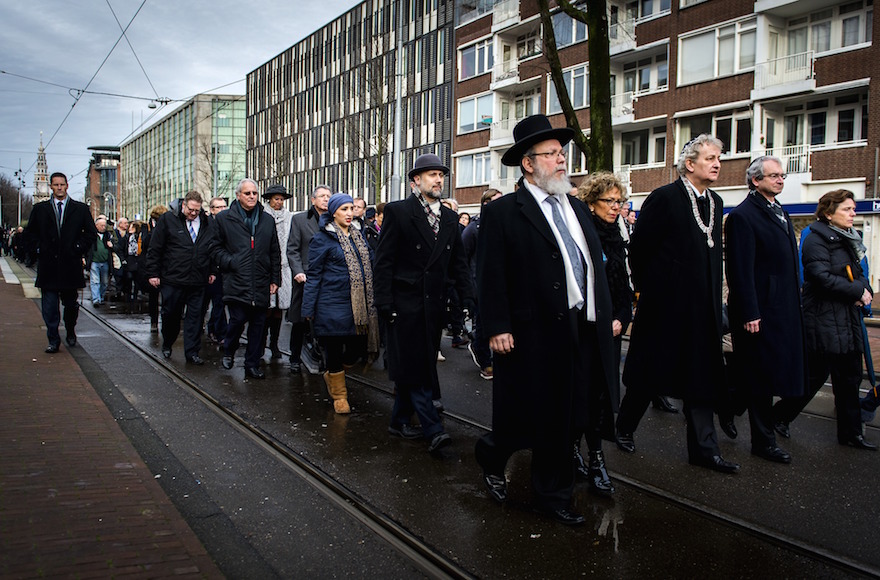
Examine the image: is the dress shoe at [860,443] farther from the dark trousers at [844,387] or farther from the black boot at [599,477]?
the black boot at [599,477]

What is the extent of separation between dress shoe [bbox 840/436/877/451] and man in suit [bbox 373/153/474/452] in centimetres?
303

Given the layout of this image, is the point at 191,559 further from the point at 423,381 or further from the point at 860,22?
the point at 860,22

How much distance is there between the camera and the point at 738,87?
90.8ft

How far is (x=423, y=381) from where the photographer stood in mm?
5414

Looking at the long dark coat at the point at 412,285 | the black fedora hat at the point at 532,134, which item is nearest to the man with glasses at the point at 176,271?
the long dark coat at the point at 412,285

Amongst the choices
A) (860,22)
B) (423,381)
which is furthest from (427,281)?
(860,22)

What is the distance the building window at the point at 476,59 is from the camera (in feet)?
136

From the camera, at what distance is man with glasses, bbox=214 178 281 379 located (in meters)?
8.16

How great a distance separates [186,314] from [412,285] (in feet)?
15.0

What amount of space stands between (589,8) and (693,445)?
37.2 feet

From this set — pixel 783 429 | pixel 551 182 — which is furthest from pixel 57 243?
pixel 783 429

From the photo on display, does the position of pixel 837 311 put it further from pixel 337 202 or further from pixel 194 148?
pixel 194 148

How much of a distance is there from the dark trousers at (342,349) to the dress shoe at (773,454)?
3174mm

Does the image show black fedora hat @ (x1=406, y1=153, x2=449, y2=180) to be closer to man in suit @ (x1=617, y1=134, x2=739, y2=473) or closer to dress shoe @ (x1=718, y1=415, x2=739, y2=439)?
man in suit @ (x1=617, y1=134, x2=739, y2=473)
